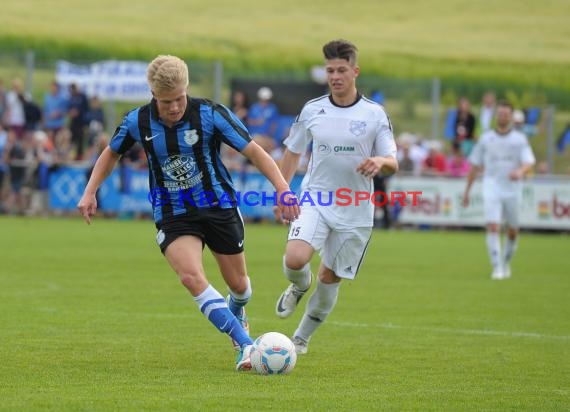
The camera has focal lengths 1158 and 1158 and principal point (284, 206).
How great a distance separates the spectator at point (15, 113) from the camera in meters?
27.4

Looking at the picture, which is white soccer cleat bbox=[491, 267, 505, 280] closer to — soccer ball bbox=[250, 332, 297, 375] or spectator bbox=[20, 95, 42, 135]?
soccer ball bbox=[250, 332, 297, 375]

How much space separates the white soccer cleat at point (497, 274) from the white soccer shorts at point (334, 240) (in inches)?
293

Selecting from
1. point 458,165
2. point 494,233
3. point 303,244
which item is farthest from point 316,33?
point 303,244

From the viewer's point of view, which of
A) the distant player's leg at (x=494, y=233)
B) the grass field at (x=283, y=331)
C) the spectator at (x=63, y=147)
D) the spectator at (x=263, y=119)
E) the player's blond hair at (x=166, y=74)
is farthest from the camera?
the spectator at (x=263, y=119)

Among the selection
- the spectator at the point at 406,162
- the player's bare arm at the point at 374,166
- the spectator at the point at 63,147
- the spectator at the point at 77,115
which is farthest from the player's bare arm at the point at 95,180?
the spectator at the point at 77,115

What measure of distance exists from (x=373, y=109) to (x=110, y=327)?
312 centimetres

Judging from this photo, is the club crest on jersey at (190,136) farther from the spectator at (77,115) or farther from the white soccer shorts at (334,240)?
the spectator at (77,115)

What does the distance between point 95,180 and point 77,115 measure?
67.1 ft

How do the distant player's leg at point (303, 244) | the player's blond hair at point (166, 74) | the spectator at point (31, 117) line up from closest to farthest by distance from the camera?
1. the player's blond hair at point (166, 74)
2. the distant player's leg at point (303, 244)
3. the spectator at point (31, 117)

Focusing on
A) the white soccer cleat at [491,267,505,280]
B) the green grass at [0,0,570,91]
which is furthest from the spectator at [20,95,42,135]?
the green grass at [0,0,570,91]

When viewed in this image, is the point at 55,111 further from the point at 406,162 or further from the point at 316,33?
the point at 316,33

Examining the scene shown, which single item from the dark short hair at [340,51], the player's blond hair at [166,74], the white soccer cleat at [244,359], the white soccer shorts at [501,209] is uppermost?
the dark short hair at [340,51]

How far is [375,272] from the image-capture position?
55.0ft

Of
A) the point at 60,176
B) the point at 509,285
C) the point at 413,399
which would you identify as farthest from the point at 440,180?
the point at 413,399
